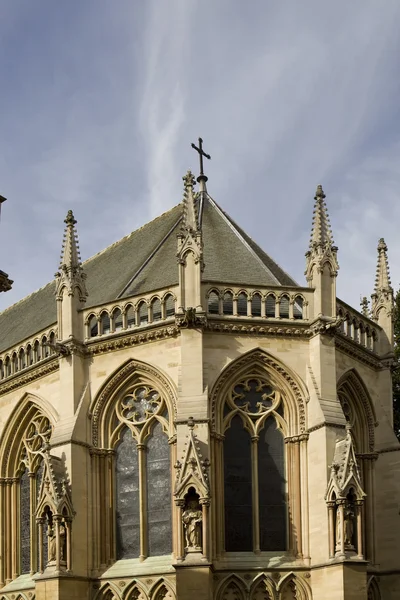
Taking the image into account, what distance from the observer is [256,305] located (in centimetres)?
2389

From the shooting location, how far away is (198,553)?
20375 mm

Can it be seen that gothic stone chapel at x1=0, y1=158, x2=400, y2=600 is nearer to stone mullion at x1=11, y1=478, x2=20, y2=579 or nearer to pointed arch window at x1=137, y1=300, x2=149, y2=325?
pointed arch window at x1=137, y1=300, x2=149, y2=325

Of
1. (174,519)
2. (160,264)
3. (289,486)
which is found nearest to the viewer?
(174,519)

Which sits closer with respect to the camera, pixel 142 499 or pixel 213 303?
pixel 142 499

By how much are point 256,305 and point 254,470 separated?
4.03m

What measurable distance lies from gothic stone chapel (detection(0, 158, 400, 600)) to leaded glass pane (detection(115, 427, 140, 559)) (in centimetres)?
3

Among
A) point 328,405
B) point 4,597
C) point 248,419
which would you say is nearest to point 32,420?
point 4,597

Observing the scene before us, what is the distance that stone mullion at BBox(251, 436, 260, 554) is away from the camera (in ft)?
71.8

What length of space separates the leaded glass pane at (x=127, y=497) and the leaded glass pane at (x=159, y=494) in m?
0.31

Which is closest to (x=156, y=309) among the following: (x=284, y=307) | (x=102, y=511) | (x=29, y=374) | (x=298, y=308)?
(x=284, y=307)

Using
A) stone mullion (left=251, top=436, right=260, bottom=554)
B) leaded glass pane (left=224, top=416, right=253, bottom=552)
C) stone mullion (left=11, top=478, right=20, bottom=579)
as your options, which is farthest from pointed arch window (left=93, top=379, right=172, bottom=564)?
stone mullion (left=11, top=478, right=20, bottom=579)

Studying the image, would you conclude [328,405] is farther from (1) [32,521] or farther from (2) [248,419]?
(1) [32,521]

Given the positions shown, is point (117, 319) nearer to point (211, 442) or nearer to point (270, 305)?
point (270, 305)

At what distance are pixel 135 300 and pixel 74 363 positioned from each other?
6.80 ft
